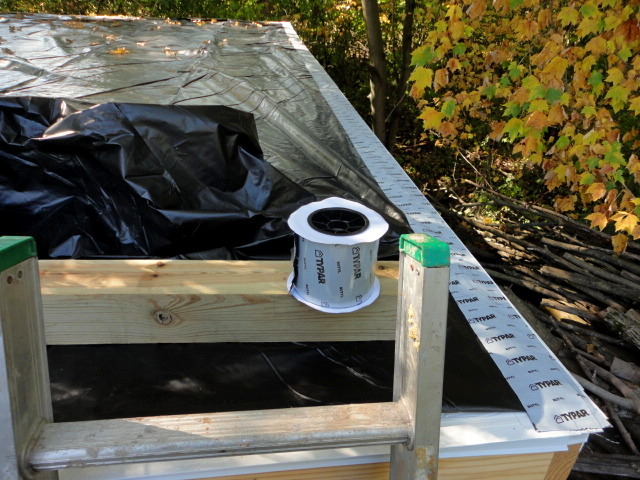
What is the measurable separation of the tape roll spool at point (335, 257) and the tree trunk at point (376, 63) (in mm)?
6978

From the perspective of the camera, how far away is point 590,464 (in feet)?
8.08

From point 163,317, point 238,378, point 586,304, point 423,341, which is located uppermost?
point 423,341

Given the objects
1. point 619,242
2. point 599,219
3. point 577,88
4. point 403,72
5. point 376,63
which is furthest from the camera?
point 403,72

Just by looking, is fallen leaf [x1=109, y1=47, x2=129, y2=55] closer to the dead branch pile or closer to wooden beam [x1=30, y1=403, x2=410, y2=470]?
the dead branch pile

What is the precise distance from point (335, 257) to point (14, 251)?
2.51 feet

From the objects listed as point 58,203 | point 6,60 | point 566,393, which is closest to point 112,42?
point 6,60

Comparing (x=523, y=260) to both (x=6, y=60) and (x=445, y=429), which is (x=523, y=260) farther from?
(x=6, y=60)

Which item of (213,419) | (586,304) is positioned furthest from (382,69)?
(213,419)

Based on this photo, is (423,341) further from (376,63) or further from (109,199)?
(376,63)

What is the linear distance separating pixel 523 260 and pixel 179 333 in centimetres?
383

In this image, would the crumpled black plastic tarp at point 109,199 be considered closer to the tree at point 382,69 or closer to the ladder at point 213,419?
the ladder at point 213,419

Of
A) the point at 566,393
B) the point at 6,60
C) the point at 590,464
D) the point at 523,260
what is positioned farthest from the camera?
the point at 523,260

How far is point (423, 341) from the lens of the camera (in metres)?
0.97

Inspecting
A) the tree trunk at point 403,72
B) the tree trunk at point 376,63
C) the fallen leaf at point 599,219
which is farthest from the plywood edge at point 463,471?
→ the tree trunk at point 376,63
